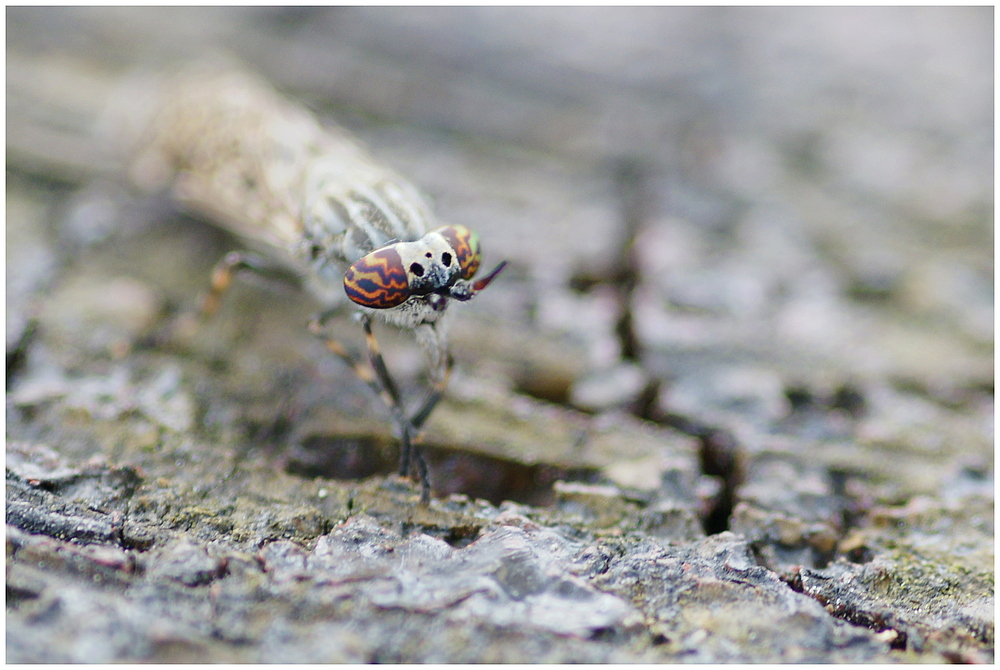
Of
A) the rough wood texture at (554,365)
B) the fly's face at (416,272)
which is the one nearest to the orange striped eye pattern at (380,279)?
the fly's face at (416,272)

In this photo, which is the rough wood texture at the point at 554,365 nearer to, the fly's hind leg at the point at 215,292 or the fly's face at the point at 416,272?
the fly's hind leg at the point at 215,292

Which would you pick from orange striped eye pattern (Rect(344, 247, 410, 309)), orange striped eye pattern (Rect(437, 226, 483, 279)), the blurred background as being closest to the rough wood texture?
the blurred background

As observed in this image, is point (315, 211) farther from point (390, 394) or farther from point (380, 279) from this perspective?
point (390, 394)

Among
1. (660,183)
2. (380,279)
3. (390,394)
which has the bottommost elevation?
(390,394)

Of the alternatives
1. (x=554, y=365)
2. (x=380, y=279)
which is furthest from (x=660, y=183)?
(x=380, y=279)

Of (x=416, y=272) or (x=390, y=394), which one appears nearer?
(x=416, y=272)

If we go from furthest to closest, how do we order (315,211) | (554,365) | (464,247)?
(315,211) < (554,365) < (464,247)

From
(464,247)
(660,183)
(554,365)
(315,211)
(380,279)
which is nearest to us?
(380,279)
